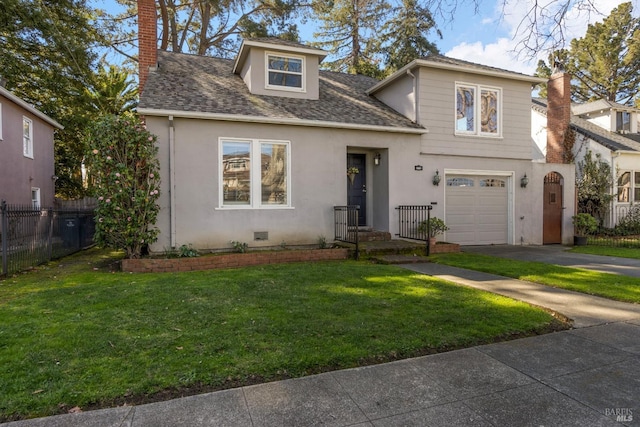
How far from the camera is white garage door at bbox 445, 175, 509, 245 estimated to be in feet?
36.8

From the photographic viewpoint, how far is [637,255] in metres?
9.50

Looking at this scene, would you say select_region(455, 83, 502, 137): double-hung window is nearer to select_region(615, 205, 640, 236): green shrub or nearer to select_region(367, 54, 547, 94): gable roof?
select_region(367, 54, 547, 94): gable roof

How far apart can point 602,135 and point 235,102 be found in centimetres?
1736

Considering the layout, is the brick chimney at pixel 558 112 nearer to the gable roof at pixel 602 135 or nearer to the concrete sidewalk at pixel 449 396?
the gable roof at pixel 602 135

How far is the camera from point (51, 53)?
1644cm

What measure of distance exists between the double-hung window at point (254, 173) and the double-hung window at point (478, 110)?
223 inches

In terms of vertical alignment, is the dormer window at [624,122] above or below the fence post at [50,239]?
above

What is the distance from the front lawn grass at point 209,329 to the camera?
279 centimetres

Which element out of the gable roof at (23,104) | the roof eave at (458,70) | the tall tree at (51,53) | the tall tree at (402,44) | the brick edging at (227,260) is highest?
the tall tree at (402,44)

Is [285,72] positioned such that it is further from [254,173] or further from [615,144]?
[615,144]

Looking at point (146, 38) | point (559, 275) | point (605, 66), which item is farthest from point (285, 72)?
point (605, 66)

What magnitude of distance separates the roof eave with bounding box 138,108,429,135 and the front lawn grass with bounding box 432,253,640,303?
12.2ft

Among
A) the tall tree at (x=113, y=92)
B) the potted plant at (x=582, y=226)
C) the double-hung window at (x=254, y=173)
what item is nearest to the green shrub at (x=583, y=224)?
the potted plant at (x=582, y=226)

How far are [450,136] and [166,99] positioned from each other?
808 cm
